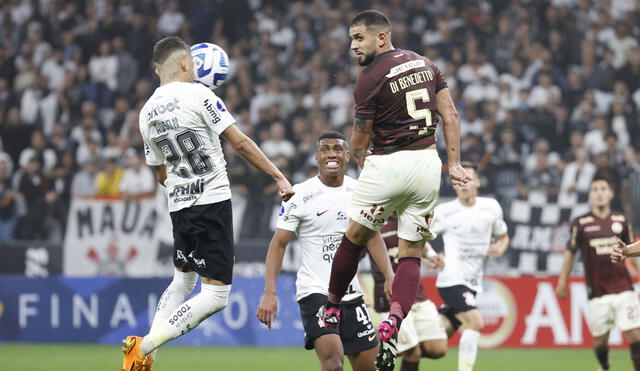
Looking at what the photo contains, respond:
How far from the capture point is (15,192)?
57.1 ft

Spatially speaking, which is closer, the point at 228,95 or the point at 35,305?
the point at 35,305

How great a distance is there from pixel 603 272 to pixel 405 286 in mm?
4771

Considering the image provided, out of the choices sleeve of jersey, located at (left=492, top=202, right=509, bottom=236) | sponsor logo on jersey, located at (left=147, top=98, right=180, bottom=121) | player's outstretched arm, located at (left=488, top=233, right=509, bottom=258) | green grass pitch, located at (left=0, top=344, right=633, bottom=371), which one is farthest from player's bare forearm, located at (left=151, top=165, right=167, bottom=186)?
green grass pitch, located at (left=0, top=344, right=633, bottom=371)

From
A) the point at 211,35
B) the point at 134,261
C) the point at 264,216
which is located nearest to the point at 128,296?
the point at 134,261

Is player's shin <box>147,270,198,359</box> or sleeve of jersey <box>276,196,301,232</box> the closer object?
player's shin <box>147,270,198,359</box>

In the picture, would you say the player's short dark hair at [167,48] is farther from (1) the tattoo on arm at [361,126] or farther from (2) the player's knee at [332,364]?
(2) the player's knee at [332,364]

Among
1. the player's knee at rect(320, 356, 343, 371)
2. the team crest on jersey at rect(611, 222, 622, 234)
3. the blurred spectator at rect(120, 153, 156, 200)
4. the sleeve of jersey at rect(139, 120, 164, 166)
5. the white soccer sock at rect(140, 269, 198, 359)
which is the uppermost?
the blurred spectator at rect(120, 153, 156, 200)

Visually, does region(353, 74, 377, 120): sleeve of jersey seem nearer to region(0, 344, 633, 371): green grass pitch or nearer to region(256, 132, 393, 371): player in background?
region(256, 132, 393, 371): player in background

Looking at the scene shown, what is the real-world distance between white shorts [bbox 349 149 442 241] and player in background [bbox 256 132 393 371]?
0.76 m

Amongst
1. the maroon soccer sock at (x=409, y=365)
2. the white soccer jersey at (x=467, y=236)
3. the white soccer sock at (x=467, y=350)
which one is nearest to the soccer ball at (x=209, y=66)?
the maroon soccer sock at (x=409, y=365)

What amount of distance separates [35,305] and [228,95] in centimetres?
564

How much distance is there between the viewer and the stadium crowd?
1681 centimetres

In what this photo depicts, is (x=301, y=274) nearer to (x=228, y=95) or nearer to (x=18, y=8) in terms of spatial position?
(x=228, y=95)

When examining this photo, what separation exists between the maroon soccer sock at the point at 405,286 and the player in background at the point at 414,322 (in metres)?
2.32
